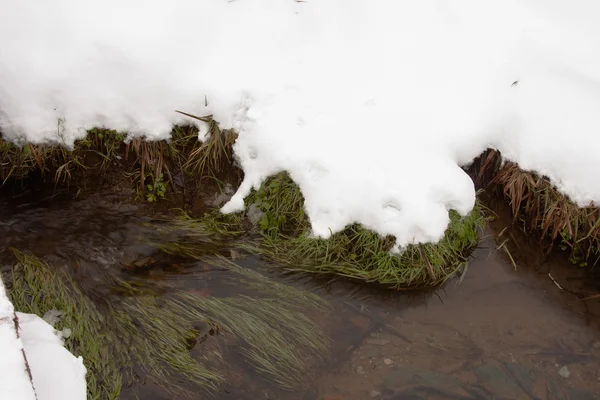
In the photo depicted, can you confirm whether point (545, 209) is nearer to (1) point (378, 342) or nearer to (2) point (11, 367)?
(1) point (378, 342)

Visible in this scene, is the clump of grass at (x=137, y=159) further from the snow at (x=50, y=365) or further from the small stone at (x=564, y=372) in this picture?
the small stone at (x=564, y=372)

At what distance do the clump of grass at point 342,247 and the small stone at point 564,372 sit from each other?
0.82 meters

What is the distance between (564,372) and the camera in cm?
297

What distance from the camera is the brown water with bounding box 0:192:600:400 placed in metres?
2.89

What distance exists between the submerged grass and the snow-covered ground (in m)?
0.22

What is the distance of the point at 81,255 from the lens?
319cm

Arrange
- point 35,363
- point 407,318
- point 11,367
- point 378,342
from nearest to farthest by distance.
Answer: point 11,367 → point 35,363 → point 378,342 → point 407,318

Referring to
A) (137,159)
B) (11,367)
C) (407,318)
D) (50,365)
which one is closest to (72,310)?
(50,365)

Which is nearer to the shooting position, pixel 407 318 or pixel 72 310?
pixel 72 310

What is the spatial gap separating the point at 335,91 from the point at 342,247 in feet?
3.41

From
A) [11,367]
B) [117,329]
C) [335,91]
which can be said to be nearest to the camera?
[11,367]

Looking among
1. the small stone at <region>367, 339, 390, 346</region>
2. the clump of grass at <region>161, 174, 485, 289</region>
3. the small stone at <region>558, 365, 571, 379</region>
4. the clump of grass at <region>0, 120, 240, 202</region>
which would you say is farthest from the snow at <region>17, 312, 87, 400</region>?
the small stone at <region>558, 365, 571, 379</region>

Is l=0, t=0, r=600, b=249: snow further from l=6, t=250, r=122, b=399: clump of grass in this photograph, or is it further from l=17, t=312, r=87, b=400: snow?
l=17, t=312, r=87, b=400: snow

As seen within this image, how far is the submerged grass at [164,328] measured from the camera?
280 cm
